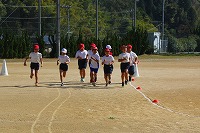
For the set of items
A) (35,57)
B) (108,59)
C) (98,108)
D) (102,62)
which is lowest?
(98,108)

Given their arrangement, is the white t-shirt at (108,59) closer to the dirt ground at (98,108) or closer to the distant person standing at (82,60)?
the dirt ground at (98,108)

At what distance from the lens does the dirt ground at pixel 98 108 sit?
10.7 meters

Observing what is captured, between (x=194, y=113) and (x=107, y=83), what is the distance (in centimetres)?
792

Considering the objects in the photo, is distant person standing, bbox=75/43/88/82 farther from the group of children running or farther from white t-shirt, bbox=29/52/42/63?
white t-shirt, bbox=29/52/42/63

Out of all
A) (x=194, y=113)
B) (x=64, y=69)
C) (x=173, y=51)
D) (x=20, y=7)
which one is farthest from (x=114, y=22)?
(x=194, y=113)

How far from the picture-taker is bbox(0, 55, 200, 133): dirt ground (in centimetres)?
1067

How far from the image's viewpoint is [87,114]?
41.1ft

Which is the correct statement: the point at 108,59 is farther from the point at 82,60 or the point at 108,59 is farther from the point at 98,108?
the point at 98,108

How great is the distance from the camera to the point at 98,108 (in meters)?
13.6

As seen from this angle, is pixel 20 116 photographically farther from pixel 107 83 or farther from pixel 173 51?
pixel 173 51

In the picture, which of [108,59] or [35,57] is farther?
[35,57]

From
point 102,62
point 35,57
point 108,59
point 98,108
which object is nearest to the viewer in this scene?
point 98,108

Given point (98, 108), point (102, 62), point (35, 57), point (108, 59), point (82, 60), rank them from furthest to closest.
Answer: point (82, 60) < point (35, 57) < point (102, 62) < point (108, 59) < point (98, 108)

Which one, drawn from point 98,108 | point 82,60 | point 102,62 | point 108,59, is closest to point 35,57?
point 82,60
